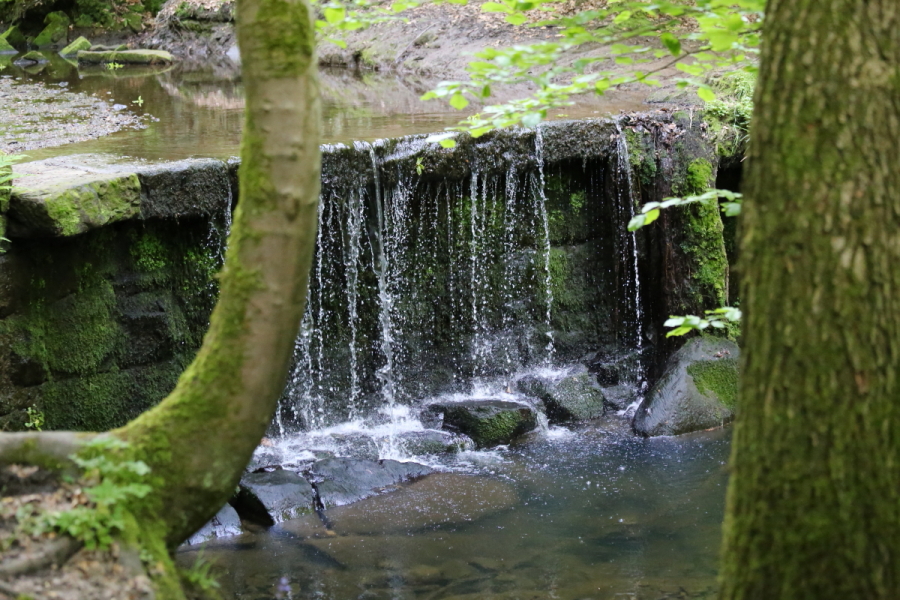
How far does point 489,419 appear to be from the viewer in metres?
6.56

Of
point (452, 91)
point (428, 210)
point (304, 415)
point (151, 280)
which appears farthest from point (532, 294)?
point (452, 91)

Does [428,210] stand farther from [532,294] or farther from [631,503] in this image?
[631,503]

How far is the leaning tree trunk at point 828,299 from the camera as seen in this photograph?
2.12 meters

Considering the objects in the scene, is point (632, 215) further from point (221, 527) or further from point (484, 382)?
point (221, 527)

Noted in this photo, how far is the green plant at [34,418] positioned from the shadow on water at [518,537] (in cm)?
131

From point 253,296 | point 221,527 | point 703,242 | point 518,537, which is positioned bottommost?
point 518,537

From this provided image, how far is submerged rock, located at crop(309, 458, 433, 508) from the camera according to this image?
18.3 feet

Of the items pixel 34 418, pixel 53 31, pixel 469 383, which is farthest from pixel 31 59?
pixel 34 418

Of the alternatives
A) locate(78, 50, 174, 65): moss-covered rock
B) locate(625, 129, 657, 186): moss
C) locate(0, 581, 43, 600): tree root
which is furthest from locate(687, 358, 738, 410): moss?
locate(78, 50, 174, 65): moss-covered rock

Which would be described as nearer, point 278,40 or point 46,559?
point 278,40

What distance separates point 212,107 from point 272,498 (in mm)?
6805

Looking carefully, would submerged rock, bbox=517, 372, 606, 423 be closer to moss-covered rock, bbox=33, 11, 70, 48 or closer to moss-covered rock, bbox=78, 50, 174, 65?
moss-covered rock, bbox=78, 50, 174, 65

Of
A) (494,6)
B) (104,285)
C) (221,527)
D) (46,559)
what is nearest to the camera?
(46,559)

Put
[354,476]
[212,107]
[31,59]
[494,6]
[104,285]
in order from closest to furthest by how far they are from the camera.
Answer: [494,6], [104,285], [354,476], [212,107], [31,59]
